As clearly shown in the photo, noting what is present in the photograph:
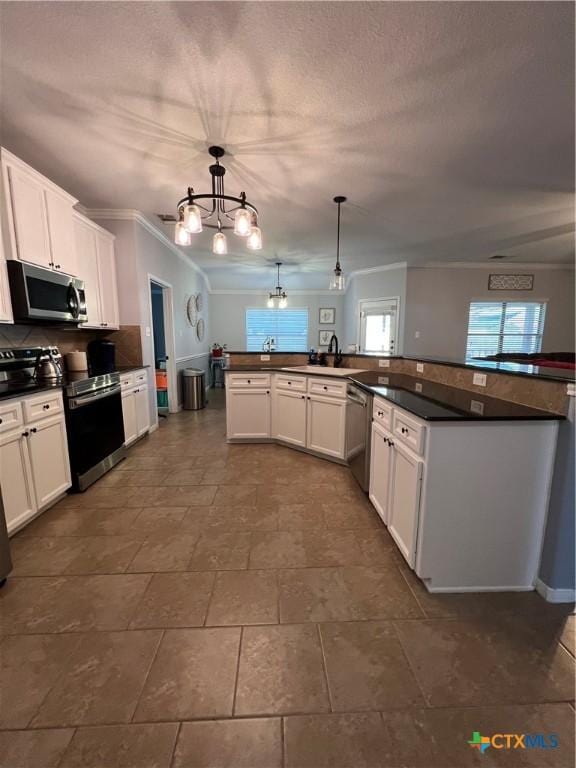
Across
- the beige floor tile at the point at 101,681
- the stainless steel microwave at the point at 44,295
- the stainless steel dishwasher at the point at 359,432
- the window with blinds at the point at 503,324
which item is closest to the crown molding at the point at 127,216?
the stainless steel microwave at the point at 44,295

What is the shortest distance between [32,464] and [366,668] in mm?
2316

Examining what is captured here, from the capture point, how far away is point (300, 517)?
7.12 ft

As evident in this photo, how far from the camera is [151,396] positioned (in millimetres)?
4145

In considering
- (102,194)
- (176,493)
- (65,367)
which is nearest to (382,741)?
(176,493)

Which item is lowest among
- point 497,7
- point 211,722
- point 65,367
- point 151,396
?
point 211,722

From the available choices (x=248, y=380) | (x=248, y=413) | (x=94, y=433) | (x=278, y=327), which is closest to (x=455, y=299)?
(x=278, y=327)

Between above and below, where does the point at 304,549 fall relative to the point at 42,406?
below

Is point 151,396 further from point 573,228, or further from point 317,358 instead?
point 573,228

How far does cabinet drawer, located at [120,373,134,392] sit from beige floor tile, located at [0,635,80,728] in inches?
91.8

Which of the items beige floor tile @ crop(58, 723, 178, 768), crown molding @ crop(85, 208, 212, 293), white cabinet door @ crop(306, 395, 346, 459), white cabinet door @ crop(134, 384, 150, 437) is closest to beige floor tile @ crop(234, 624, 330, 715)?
beige floor tile @ crop(58, 723, 178, 768)

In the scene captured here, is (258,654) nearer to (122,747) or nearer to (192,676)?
(192,676)

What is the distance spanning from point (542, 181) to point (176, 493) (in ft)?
14.3

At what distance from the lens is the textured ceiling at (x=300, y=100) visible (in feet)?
4.43

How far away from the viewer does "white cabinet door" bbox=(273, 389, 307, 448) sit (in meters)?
3.31
